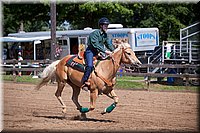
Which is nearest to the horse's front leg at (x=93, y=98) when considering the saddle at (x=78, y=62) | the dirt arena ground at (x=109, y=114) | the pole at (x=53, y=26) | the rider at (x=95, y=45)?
the rider at (x=95, y=45)

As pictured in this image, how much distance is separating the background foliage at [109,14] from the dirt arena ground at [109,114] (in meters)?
16.2

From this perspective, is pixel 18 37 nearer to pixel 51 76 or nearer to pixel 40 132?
pixel 51 76

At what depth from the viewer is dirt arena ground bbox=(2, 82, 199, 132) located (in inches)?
370

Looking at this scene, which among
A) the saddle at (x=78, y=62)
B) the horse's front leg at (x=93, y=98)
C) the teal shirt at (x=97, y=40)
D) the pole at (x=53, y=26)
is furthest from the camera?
the pole at (x=53, y=26)

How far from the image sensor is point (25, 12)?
37656 millimetres

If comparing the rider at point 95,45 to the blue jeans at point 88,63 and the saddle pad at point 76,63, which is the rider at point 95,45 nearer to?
the blue jeans at point 88,63

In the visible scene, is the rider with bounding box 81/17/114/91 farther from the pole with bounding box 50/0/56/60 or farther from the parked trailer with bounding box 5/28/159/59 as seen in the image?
the parked trailer with bounding box 5/28/159/59

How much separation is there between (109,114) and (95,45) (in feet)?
7.54

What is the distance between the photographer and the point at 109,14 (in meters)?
35.2

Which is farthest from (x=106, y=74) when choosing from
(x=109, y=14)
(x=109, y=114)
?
(x=109, y=14)

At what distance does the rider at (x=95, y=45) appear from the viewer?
33.8 ft

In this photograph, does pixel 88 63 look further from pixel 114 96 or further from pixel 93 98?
pixel 114 96

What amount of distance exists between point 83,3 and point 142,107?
20.1 meters

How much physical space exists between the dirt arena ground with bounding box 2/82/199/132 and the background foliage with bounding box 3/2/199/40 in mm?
16241
